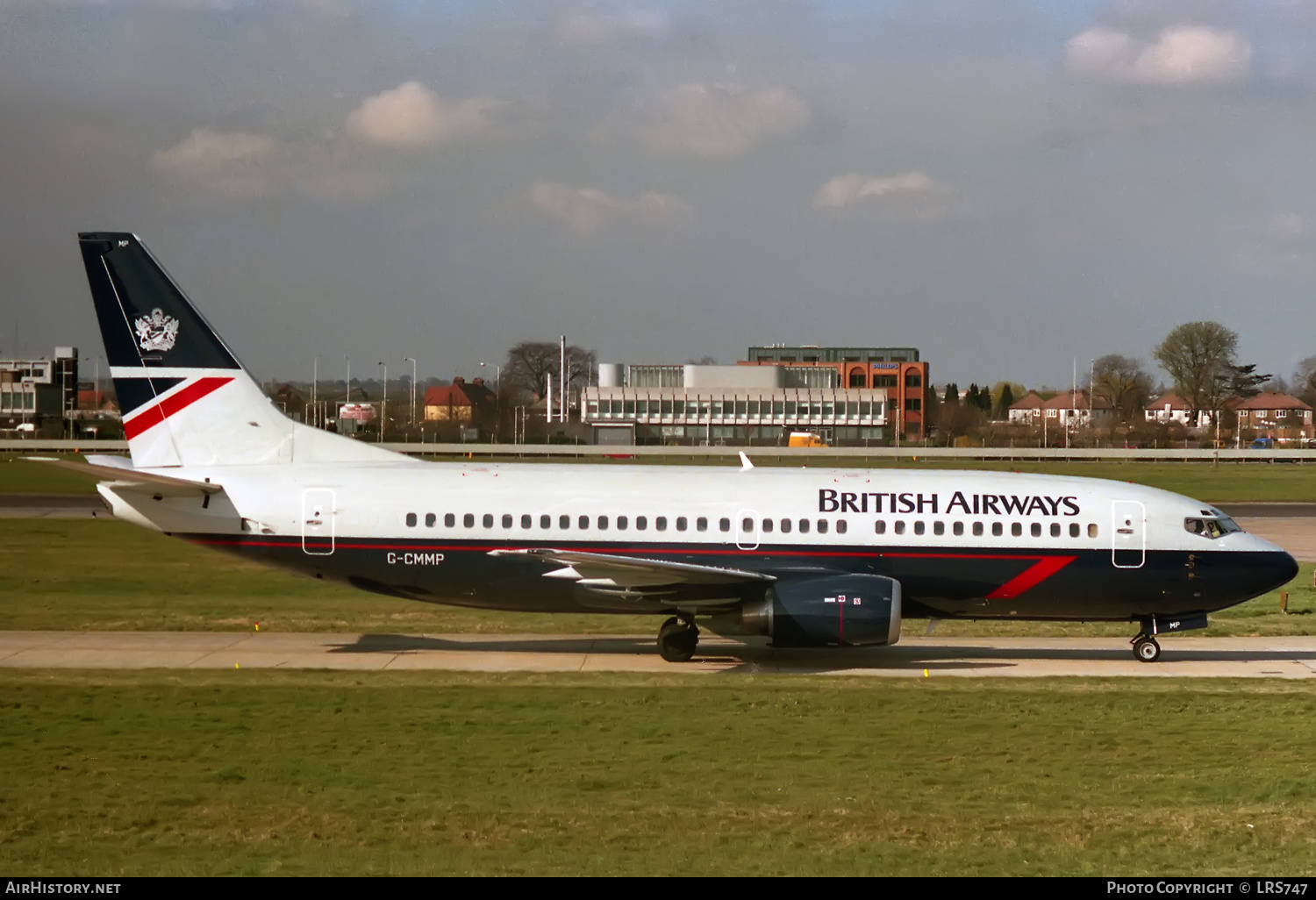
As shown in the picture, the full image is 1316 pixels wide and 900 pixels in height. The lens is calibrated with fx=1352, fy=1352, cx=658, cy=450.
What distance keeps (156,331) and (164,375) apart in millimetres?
814

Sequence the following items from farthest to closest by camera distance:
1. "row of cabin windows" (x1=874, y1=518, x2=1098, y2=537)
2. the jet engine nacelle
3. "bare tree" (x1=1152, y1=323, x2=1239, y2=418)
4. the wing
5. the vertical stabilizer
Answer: "bare tree" (x1=1152, y1=323, x2=1239, y2=418), the vertical stabilizer, "row of cabin windows" (x1=874, y1=518, x2=1098, y2=537), the wing, the jet engine nacelle

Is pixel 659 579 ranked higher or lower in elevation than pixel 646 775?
higher

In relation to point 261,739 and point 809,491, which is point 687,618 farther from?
point 261,739

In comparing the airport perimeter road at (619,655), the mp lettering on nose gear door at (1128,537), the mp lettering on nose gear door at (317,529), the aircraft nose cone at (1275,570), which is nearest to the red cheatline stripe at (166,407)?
the mp lettering on nose gear door at (317,529)

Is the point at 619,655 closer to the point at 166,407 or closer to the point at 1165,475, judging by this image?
the point at 166,407

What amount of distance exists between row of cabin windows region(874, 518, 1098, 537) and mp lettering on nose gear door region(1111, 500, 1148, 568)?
402 millimetres

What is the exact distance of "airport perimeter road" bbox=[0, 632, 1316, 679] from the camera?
23.2 metres

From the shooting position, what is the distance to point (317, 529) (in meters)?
23.9

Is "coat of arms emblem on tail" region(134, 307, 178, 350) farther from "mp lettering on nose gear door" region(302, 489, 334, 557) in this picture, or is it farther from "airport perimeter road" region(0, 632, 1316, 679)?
"airport perimeter road" region(0, 632, 1316, 679)

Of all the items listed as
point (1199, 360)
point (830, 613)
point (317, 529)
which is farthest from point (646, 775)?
point (1199, 360)

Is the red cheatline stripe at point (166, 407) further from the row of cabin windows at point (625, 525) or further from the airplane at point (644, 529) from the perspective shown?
the row of cabin windows at point (625, 525)

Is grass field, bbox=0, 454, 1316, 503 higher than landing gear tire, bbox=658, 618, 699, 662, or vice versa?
grass field, bbox=0, 454, 1316, 503

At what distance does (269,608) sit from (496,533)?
344 inches

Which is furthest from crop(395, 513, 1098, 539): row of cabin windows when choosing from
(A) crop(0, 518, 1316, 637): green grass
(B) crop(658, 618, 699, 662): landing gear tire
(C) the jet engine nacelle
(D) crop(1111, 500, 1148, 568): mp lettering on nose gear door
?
Answer: (A) crop(0, 518, 1316, 637): green grass
